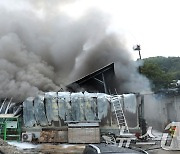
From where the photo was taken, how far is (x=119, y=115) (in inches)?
535

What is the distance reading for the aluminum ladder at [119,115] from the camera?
1332cm

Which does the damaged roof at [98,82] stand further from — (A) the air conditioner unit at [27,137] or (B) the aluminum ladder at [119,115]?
(A) the air conditioner unit at [27,137]

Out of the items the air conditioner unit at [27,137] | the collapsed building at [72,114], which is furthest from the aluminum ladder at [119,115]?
the air conditioner unit at [27,137]

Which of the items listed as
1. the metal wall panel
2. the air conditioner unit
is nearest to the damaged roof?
the metal wall panel

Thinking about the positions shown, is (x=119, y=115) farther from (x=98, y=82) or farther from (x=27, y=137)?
(x=98, y=82)

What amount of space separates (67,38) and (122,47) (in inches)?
153

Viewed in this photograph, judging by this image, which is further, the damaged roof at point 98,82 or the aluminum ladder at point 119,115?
the damaged roof at point 98,82

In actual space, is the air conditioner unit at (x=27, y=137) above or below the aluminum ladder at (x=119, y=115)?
below

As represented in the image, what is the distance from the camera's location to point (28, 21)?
67.8 feet

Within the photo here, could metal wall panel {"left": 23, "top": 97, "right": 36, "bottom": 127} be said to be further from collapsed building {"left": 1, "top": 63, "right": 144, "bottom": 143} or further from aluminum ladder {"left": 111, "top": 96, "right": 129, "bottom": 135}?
aluminum ladder {"left": 111, "top": 96, "right": 129, "bottom": 135}

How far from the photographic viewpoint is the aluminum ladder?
13320mm

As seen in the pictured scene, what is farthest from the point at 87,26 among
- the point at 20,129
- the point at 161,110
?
the point at 20,129

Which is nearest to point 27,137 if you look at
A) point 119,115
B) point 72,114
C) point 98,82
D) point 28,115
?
point 28,115

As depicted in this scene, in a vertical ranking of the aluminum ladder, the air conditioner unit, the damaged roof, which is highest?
the damaged roof
